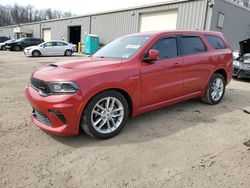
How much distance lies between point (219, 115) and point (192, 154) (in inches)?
78.0

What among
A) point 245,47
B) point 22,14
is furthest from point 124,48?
point 22,14

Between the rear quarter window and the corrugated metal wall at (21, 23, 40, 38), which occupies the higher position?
the corrugated metal wall at (21, 23, 40, 38)

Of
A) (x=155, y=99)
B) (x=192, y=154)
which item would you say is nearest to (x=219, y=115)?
(x=155, y=99)

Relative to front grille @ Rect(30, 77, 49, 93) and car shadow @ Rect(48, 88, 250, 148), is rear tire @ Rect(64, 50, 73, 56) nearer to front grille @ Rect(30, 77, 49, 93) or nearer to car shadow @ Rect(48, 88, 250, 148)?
car shadow @ Rect(48, 88, 250, 148)

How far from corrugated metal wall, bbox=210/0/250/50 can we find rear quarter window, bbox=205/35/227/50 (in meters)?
10.4

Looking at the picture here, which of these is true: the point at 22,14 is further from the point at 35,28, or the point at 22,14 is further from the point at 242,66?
the point at 242,66

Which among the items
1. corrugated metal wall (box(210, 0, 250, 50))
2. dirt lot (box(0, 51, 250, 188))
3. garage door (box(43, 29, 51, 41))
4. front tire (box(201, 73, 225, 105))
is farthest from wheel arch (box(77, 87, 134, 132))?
garage door (box(43, 29, 51, 41))

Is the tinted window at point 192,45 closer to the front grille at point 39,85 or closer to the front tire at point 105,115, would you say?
the front tire at point 105,115

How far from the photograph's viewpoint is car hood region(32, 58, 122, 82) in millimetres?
3455

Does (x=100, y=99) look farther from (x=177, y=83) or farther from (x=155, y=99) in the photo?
(x=177, y=83)

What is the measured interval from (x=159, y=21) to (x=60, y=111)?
1653cm

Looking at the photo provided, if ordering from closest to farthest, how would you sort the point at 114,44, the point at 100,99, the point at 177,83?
1. the point at 100,99
2. the point at 177,83
3. the point at 114,44

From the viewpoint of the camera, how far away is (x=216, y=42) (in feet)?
18.8

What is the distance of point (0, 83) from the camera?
25.8 ft
